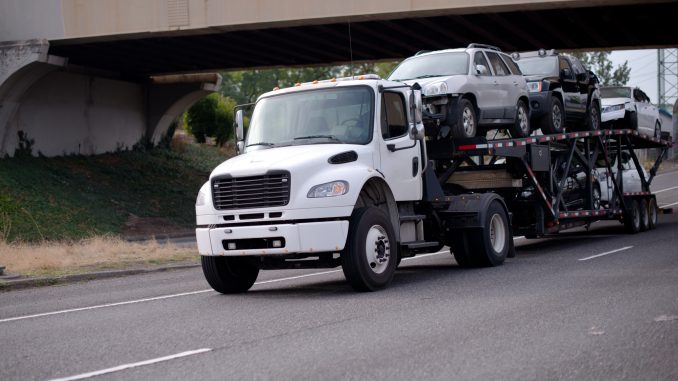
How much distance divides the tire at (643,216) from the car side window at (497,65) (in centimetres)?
672

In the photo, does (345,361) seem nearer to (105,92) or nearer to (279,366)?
(279,366)

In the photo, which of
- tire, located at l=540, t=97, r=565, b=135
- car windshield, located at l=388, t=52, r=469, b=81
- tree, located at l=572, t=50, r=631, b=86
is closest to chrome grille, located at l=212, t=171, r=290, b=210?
car windshield, located at l=388, t=52, r=469, b=81

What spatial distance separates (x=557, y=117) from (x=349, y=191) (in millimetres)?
7716

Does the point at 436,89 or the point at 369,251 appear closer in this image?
the point at 369,251

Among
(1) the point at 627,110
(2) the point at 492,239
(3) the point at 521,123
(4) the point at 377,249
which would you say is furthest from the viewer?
(1) the point at 627,110

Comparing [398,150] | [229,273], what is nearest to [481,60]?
[398,150]

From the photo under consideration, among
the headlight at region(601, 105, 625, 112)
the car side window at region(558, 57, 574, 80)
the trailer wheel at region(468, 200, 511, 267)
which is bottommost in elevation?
the trailer wheel at region(468, 200, 511, 267)

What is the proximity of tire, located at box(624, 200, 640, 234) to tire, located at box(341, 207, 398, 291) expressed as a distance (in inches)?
418

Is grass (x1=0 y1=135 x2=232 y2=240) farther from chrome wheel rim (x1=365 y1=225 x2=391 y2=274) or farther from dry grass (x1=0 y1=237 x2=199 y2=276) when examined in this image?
chrome wheel rim (x1=365 y1=225 x2=391 y2=274)

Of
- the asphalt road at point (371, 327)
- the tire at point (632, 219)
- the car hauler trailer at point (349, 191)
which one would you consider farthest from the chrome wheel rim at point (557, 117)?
the tire at point (632, 219)

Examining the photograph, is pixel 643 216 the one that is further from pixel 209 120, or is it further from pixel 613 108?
pixel 209 120

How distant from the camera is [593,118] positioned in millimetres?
20266

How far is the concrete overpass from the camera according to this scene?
26.4 meters

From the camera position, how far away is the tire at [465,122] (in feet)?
49.6
